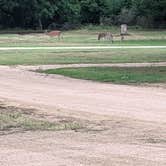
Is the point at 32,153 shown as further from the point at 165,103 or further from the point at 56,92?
the point at 56,92

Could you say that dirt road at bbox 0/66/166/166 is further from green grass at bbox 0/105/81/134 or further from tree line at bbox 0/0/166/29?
tree line at bbox 0/0/166/29

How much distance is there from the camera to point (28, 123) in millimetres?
13078

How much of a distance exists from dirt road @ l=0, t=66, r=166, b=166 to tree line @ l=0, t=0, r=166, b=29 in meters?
60.1

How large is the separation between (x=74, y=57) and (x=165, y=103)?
19.4 m

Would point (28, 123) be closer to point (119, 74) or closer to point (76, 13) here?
point (119, 74)

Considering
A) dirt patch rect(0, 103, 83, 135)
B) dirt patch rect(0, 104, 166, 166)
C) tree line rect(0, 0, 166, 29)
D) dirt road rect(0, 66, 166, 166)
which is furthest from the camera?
tree line rect(0, 0, 166, 29)

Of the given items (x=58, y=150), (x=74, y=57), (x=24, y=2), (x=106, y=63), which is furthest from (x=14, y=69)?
(x=24, y=2)

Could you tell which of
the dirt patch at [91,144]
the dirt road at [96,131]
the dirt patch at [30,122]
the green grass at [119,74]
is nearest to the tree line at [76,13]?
the green grass at [119,74]

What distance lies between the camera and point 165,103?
16.0 metres

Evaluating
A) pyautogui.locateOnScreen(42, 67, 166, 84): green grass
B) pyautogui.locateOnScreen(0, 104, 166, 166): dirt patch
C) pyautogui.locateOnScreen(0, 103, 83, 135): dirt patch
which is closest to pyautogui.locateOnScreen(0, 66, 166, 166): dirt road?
pyautogui.locateOnScreen(0, 104, 166, 166): dirt patch

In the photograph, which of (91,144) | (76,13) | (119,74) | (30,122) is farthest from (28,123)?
(76,13)

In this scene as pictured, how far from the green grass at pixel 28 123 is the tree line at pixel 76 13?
65191mm

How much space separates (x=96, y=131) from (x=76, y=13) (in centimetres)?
7524

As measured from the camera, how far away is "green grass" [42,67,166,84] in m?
22.5
